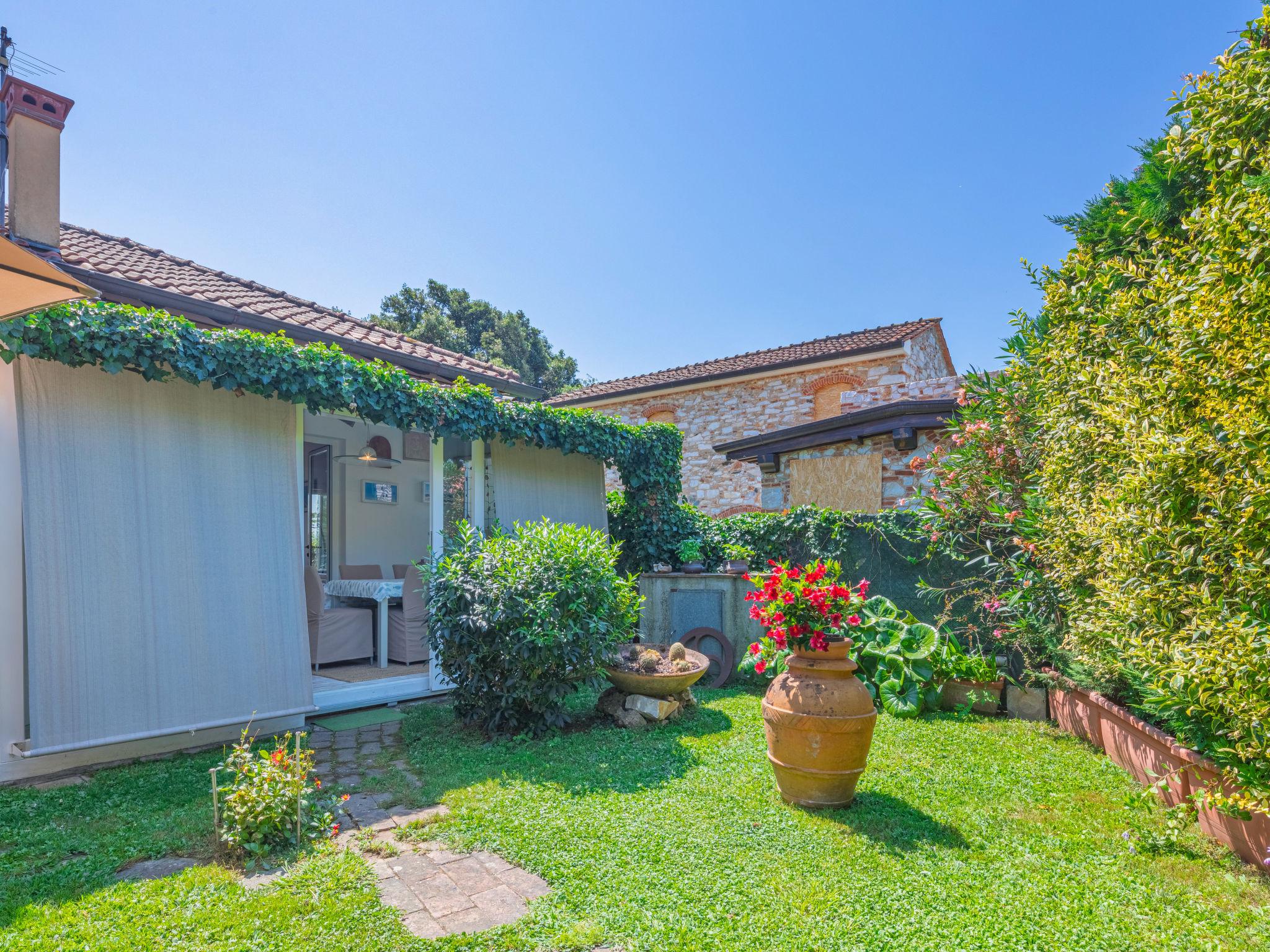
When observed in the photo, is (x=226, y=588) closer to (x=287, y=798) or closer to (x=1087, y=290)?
(x=287, y=798)

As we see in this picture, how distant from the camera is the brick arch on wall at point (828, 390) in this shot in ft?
45.1

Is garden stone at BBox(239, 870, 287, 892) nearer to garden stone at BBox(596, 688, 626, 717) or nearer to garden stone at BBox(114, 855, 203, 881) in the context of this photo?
garden stone at BBox(114, 855, 203, 881)

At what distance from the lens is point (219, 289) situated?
630 centimetres

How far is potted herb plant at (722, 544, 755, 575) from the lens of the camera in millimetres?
7527

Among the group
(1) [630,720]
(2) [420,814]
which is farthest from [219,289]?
(1) [630,720]

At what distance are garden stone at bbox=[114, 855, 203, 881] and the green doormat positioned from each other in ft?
7.17

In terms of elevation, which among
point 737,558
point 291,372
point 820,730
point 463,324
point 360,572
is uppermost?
point 463,324

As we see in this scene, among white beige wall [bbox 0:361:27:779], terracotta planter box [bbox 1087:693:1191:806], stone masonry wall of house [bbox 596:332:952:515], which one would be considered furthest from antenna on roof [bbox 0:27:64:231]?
stone masonry wall of house [bbox 596:332:952:515]

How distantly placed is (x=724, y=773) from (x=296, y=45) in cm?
759

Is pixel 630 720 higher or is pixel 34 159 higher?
pixel 34 159

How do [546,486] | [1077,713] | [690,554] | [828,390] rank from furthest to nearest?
1. [828,390]
2. [690,554]
3. [546,486]
4. [1077,713]

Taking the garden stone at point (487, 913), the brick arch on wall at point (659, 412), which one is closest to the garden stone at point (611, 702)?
the garden stone at point (487, 913)

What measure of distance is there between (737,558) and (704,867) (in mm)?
5043

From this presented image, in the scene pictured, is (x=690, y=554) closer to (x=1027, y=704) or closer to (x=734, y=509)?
(x=1027, y=704)
